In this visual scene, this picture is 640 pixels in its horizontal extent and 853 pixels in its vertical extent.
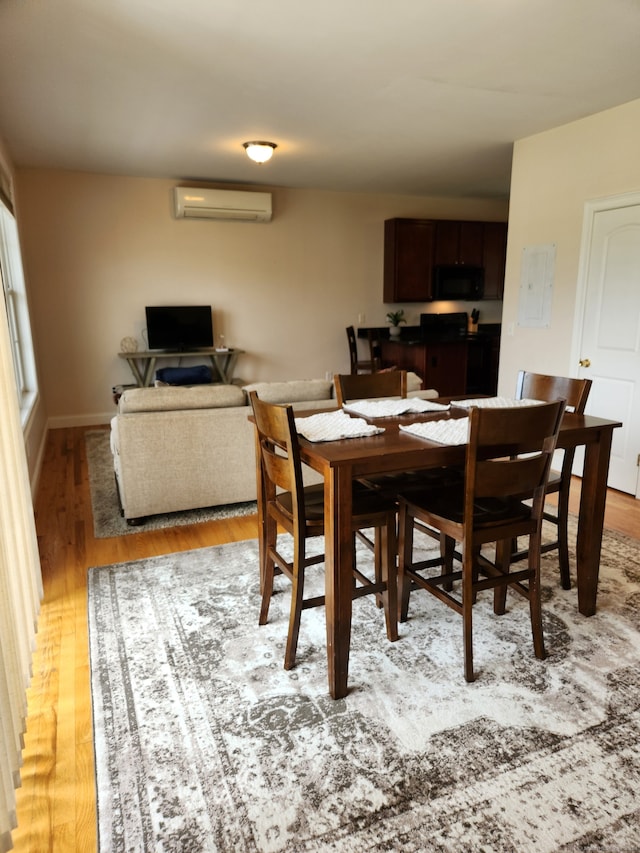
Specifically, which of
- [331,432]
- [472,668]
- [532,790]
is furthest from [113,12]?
[532,790]

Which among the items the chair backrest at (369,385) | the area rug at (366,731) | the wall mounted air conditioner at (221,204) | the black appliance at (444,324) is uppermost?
the wall mounted air conditioner at (221,204)

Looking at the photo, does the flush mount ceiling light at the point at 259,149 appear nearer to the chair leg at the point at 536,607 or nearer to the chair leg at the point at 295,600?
the chair leg at the point at 295,600

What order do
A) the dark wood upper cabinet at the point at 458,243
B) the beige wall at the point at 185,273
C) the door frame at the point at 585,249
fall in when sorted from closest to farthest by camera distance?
the door frame at the point at 585,249
the beige wall at the point at 185,273
the dark wood upper cabinet at the point at 458,243

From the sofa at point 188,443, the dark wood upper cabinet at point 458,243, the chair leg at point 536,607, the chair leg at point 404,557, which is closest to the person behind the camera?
the chair leg at point 536,607

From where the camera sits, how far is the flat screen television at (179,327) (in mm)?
6102

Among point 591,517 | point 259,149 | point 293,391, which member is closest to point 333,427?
point 591,517

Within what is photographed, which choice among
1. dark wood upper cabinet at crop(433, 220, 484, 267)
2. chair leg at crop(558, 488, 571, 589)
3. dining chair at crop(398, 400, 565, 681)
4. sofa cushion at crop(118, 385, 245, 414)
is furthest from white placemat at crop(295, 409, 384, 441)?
dark wood upper cabinet at crop(433, 220, 484, 267)

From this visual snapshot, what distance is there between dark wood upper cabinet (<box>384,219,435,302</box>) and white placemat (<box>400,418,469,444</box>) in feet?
17.0

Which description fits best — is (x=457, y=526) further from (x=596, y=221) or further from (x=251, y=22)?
(x=596, y=221)

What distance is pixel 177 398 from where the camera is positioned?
342cm

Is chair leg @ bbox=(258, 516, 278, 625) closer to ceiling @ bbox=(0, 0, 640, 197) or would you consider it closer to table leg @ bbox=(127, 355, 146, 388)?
ceiling @ bbox=(0, 0, 640, 197)

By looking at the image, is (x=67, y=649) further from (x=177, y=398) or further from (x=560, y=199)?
(x=560, y=199)

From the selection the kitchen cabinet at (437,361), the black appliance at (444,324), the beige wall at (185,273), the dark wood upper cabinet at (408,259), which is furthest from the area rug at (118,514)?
the black appliance at (444,324)

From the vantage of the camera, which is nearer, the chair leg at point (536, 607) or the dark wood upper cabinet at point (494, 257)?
the chair leg at point (536, 607)
